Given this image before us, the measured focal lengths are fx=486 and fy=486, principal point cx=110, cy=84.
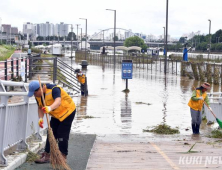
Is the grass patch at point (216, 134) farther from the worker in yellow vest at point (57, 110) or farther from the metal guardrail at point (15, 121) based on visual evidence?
the worker in yellow vest at point (57, 110)

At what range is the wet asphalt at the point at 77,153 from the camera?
744 cm

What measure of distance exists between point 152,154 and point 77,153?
4.58 feet

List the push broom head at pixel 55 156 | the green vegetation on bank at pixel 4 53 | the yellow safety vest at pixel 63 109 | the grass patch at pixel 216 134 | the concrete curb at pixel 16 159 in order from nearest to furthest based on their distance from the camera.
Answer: the concrete curb at pixel 16 159
the push broom head at pixel 55 156
the yellow safety vest at pixel 63 109
the grass patch at pixel 216 134
the green vegetation on bank at pixel 4 53

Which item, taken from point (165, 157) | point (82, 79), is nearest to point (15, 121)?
point (165, 157)

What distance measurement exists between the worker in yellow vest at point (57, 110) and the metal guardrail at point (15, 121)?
365mm

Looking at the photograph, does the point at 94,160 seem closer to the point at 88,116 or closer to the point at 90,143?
the point at 90,143

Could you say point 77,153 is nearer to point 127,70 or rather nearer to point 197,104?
point 197,104

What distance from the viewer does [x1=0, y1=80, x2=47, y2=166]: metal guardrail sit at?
684cm

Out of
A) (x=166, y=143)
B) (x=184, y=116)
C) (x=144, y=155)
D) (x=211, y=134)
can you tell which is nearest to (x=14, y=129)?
(x=144, y=155)

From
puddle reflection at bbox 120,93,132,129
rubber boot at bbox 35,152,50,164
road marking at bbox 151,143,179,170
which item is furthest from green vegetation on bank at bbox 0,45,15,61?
rubber boot at bbox 35,152,50,164

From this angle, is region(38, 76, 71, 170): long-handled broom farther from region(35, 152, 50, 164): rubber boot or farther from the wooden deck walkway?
the wooden deck walkway

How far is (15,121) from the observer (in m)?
7.59

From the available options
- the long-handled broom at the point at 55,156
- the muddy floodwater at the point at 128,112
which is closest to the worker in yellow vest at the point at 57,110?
the long-handled broom at the point at 55,156

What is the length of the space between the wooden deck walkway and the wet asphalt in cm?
12
